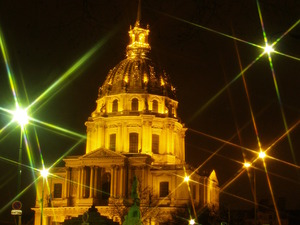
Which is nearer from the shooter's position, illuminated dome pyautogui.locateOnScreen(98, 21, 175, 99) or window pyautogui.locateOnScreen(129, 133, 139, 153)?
window pyautogui.locateOnScreen(129, 133, 139, 153)

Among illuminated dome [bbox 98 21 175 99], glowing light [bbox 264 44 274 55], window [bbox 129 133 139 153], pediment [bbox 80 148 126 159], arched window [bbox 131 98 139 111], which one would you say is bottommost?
glowing light [bbox 264 44 274 55]

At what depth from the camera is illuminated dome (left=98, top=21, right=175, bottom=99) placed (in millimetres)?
91688

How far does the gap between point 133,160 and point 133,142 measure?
632 cm

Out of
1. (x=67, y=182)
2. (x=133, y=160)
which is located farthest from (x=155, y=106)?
(x=67, y=182)

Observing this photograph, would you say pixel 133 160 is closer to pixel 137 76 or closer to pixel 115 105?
pixel 115 105

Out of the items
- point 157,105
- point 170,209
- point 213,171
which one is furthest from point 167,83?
point 170,209

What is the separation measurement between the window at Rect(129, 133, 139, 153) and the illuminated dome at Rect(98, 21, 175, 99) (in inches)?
270

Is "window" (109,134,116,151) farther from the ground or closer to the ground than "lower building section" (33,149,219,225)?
farther from the ground

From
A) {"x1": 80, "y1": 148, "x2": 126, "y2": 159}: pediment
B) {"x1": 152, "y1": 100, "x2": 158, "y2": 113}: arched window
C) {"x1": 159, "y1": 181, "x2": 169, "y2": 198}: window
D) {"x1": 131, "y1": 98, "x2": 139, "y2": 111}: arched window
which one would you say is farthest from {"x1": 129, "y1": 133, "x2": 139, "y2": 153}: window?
{"x1": 159, "y1": 181, "x2": 169, "y2": 198}: window

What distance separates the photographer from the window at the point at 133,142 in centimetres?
8694

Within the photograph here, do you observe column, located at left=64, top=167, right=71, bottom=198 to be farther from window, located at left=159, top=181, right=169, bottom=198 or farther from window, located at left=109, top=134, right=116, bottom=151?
window, located at left=159, top=181, right=169, bottom=198

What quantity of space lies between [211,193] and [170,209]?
12.6 meters

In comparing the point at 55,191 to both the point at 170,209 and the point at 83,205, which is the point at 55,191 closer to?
the point at 83,205

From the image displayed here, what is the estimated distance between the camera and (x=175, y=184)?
82.1 metres
